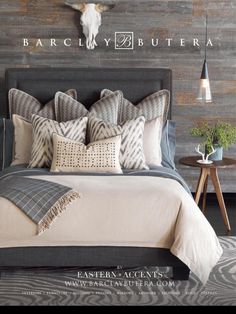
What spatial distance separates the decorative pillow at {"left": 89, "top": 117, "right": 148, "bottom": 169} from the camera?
4617 mm

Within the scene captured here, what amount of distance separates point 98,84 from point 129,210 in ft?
6.54

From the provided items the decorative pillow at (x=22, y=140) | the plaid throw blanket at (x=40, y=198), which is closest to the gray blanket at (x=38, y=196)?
the plaid throw blanket at (x=40, y=198)

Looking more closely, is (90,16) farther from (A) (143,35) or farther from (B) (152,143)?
(B) (152,143)

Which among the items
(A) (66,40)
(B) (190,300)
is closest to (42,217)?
(B) (190,300)

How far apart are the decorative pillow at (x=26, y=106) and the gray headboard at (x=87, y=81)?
145 mm

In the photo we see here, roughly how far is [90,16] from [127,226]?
2.42m

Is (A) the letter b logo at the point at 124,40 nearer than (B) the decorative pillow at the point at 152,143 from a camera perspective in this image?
No

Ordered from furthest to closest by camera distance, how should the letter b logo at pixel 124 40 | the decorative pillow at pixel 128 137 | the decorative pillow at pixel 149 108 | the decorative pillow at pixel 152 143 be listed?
the letter b logo at pixel 124 40 → the decorative pillow at pixel 149 108 → the decorative pillow at pixel 152 143 → the decorative pillow at pixel 128 137

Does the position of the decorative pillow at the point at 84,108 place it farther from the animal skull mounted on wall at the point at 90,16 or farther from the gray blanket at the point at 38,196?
the gray blanket at the point at 38,196

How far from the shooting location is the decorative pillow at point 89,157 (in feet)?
14.4

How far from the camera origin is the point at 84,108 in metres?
5.03

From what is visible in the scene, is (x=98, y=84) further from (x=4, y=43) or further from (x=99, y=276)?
(x=99, y=276)

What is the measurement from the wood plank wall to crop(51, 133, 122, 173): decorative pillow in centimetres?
128

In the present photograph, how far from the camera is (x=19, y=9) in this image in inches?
212
